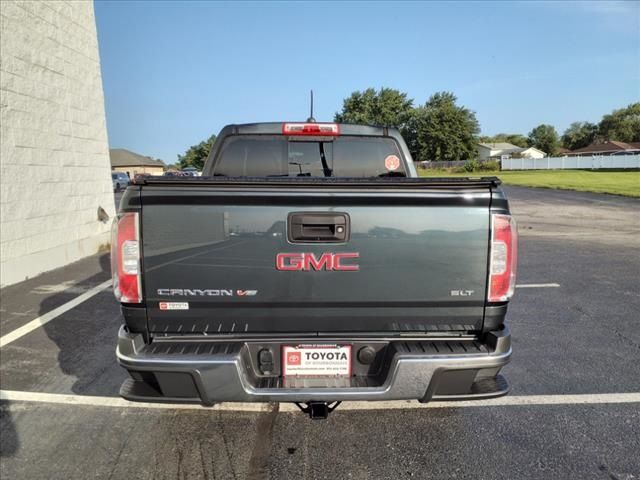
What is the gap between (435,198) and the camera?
7.08 feet

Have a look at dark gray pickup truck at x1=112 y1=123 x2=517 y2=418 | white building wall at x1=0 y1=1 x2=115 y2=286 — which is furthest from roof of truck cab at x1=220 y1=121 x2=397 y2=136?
white building wall at x1=0 y1=1 x2=115 y2=286

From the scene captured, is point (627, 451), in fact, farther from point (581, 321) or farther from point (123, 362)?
point (123, 362)

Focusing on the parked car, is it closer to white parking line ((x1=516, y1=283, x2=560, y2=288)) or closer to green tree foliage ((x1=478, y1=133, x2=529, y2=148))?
white parking line ((x1=516, y1=283, x2=560, y2=288))

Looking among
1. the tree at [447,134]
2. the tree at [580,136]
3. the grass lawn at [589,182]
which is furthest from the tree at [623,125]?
the grass lawn at [589,182]

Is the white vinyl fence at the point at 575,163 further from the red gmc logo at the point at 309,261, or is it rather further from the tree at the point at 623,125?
the red gmc logo at the point at 309,261

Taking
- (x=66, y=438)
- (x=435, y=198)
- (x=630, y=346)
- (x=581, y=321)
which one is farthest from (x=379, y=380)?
(x=581, y=321)

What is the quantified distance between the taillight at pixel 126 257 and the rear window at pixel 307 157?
5.26ft

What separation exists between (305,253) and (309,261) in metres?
0.05

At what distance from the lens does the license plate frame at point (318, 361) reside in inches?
89.4

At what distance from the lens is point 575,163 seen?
59625 millimetres

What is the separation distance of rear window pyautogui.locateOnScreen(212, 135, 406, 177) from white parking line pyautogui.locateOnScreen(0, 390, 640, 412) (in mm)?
1947

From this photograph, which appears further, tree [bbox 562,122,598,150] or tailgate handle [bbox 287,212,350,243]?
tree [bbox 562,122,598,150]

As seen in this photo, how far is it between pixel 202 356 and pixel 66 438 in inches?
55.5

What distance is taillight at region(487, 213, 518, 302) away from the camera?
2180mm
